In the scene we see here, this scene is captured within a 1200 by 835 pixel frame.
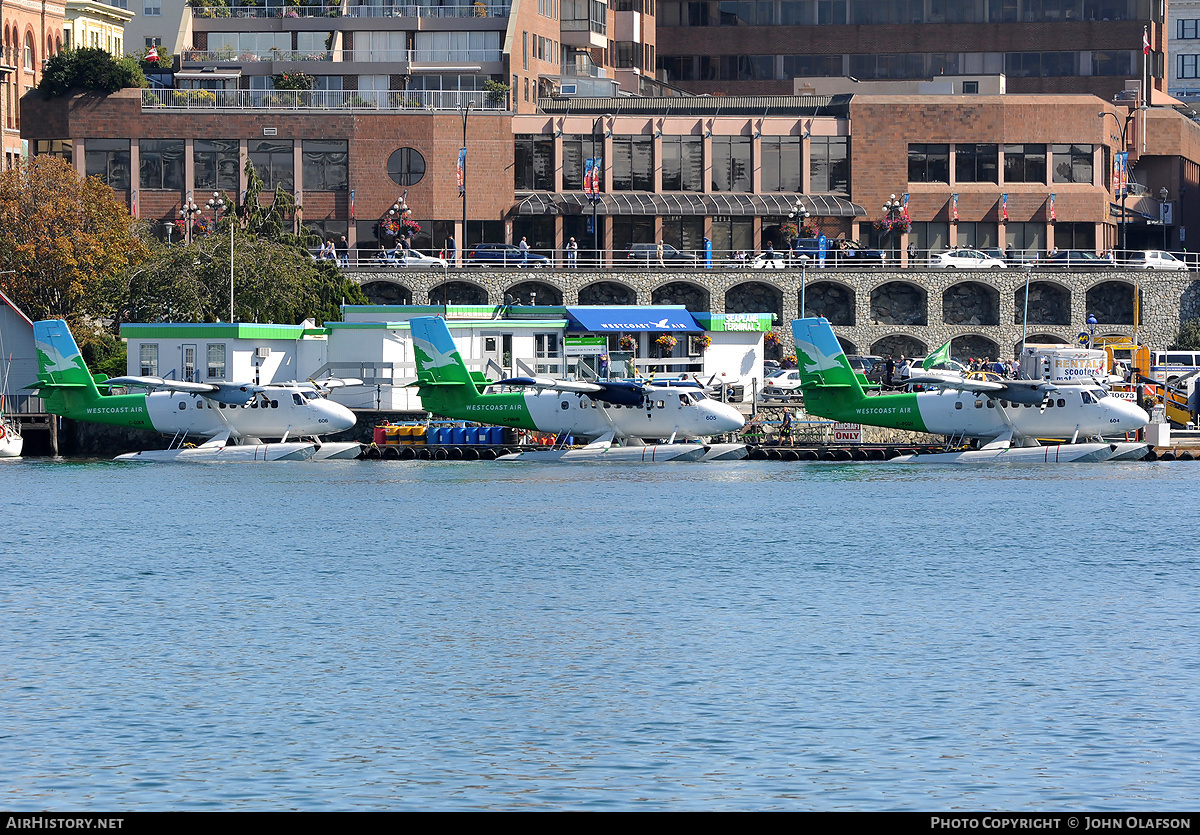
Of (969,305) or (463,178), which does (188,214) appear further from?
(969,305)

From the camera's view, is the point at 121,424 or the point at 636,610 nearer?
the point at 636,610

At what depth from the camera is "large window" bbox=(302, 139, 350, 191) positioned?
105 metres

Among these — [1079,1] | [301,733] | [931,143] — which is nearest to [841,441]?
[931,143]

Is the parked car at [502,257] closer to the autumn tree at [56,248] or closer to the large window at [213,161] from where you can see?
the large window at [213,161]

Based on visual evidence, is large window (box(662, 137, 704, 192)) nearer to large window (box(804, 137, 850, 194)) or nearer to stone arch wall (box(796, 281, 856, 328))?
large window (box(804, 137, 850, 194))

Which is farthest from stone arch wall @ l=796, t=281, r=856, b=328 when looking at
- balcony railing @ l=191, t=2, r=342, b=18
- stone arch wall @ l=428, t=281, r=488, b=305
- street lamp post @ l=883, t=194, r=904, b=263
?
balcony railing @ l=191, t=2, r=342, b=18

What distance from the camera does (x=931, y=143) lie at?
107 metres

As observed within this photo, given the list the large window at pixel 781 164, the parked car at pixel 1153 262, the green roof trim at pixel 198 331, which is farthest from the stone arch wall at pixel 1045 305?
the green roof trim at pixel 198 331

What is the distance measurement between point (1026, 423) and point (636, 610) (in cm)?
3228

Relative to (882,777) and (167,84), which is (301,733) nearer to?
(882,777)

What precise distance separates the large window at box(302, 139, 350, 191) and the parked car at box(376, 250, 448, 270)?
25.5ft

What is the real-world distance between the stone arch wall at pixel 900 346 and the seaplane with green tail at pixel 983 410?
32.8 meters

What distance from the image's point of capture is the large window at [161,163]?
104m

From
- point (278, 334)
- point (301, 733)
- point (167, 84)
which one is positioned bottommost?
point (301, 733)
